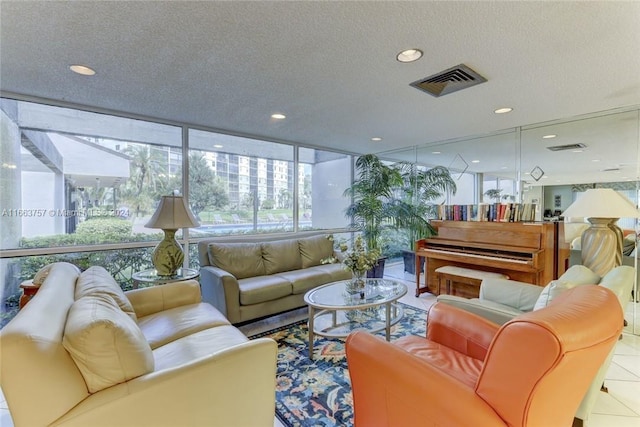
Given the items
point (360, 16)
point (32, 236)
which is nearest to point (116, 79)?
point (32, 236)

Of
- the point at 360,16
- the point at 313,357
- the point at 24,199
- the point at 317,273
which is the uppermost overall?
the point at 360,16

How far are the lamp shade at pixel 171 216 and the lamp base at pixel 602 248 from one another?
383 centimetres

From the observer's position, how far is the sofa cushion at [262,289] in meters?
2.84

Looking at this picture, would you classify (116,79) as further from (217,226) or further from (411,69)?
(411,69)

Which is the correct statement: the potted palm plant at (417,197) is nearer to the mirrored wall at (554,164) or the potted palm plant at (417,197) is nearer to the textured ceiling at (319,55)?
the mirrored wall at (554,164)

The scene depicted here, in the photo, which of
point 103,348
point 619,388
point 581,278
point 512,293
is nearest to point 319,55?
point 103,348

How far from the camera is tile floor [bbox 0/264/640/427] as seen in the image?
67.1 inches

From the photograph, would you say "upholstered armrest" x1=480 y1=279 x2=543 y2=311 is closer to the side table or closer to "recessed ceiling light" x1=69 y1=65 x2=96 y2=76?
the side table

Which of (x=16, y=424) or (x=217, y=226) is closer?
(x=16, y=424)

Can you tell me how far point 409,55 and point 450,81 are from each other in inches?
24.6

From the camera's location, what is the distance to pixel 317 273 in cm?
344

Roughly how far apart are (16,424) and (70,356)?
211mm

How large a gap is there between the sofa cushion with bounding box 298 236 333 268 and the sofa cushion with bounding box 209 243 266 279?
2.04 feet

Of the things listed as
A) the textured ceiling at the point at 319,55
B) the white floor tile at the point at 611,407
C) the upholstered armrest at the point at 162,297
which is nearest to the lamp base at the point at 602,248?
the textured ceiling at the point at 319,55
